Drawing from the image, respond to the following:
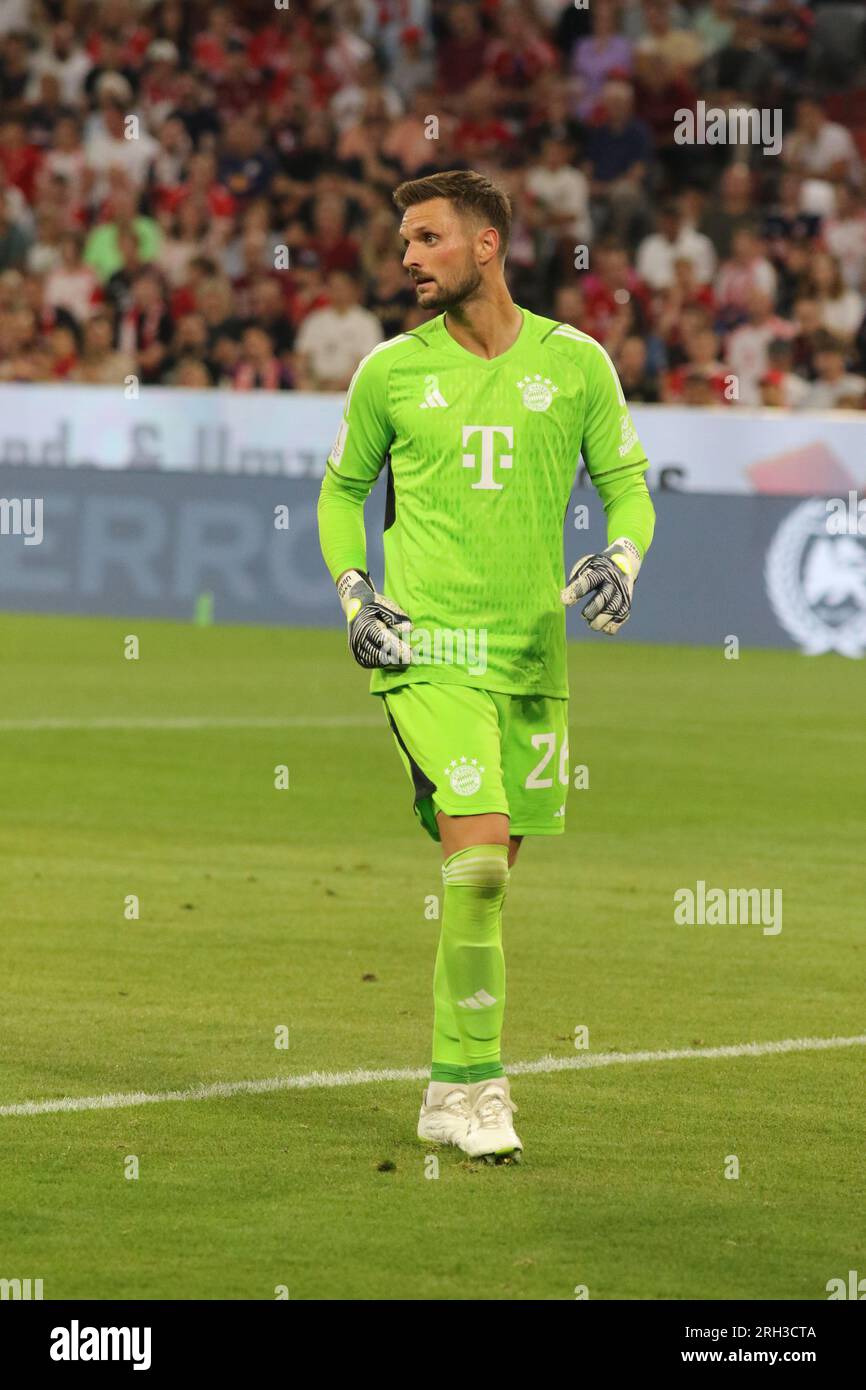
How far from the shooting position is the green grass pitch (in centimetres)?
557

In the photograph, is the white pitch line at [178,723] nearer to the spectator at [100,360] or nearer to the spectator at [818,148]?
the spectator at [100,360]

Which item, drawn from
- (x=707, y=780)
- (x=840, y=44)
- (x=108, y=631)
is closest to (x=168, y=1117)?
(x=707, y=780)

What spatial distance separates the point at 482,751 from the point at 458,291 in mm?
1148

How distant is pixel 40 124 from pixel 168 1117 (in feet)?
73.1

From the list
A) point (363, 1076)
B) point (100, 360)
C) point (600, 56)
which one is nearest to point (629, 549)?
point (363, 1076)

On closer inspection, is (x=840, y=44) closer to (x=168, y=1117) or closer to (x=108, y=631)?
(x=108, y=631)

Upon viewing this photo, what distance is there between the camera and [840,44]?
25766 millimetres

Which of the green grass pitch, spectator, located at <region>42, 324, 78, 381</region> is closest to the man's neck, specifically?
the green grass pitch

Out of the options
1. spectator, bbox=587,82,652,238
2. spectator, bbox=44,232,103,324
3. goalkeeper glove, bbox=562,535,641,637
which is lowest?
goalkeeper glove, bbox=562,535,641,637

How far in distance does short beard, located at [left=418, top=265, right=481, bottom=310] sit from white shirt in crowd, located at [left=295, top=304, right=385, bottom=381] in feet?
54.4

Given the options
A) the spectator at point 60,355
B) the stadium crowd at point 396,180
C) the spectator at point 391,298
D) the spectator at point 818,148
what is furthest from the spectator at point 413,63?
the spectator at point 60,355

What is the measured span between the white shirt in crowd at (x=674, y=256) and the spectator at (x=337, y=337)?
100 inches

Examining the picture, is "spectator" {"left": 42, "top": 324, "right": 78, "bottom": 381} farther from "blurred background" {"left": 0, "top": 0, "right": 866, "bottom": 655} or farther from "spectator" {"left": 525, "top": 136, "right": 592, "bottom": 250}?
"spectator" {"left": 525, "top": 136, "right": 592, "bottom": 250}
